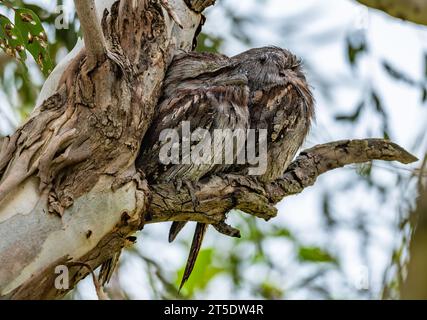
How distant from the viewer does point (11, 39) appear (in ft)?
10.8

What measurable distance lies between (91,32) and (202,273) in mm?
3186

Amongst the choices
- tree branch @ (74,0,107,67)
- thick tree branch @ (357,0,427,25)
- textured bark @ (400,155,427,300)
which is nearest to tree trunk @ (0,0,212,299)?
tree branch @ (74,0,107,67)

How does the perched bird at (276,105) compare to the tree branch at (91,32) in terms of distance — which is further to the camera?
the perched bird at (276,105)

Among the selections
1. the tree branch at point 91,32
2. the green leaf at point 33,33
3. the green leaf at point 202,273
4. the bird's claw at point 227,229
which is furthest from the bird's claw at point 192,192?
the green leaf at point 202,273

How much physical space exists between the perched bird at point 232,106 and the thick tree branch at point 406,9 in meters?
0.80

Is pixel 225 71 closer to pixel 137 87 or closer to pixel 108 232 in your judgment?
pixel 137 87

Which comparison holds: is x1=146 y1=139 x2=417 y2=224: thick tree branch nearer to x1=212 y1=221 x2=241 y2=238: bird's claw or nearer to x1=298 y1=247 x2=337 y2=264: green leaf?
x1=212 y1=221 x2=241 y2=238: bird's claw

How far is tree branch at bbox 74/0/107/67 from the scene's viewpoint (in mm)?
2564

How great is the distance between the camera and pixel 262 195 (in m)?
3.22

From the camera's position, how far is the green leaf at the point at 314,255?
18.1 feet

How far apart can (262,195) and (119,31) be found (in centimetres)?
90

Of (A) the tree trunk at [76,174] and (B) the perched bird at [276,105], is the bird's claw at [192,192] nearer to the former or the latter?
(A) the tree trunk at [76,174]

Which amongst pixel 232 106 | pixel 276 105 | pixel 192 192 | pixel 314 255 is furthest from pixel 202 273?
pixel 192 192

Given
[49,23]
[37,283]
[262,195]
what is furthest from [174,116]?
[49,23]
